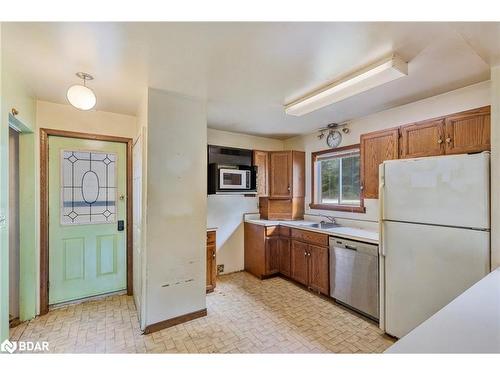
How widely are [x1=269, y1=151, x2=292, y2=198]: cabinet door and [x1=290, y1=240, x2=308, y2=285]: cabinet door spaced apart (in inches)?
33.3

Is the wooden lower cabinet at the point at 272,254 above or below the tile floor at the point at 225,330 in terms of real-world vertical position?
above

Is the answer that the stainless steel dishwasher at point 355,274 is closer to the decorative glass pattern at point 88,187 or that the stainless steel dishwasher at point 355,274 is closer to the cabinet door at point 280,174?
the cabinet door at point 280,174

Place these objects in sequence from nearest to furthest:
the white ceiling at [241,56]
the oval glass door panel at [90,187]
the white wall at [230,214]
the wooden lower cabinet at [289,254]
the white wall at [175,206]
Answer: the white ceiling at [241,56] → the white wall at [175,206] → the oval glass door panel at [90,187] → the wooden lower cabinet at [289,254] → the white wall at [230,214]

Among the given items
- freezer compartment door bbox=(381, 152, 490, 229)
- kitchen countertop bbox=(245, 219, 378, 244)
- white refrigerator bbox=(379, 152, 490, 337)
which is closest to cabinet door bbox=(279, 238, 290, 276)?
kitchen countertop bbox=(245, 219, 378, 244)

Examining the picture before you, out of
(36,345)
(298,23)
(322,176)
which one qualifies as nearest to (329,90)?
(298,23)

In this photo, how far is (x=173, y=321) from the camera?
2.35m

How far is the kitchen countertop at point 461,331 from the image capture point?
2.70 ft

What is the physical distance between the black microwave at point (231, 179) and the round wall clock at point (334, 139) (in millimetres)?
1160

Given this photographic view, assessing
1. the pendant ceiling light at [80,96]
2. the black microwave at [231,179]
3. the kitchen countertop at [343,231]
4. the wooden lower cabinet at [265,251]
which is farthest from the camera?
the wooden lower cabinet at [265,251]

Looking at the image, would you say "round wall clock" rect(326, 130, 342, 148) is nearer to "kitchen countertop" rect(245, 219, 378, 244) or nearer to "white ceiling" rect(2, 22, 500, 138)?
"white ceiling" rect(2, 22, 500, 138)

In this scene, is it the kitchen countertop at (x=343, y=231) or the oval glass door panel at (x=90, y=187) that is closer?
the kitchen countertop at (x=343, y=231)

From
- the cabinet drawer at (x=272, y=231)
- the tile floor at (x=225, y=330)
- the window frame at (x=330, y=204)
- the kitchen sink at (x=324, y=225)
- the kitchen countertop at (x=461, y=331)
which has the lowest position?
the tile floor at (x=225, y=330)

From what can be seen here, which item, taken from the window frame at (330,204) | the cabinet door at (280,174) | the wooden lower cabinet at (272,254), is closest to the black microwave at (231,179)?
the cabinet door at (280,174)
